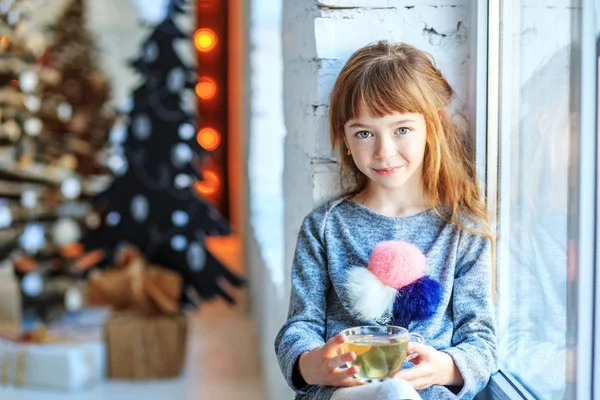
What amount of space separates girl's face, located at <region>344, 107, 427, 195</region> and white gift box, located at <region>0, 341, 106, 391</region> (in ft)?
7.15

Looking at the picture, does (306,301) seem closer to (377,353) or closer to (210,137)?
(377,353)

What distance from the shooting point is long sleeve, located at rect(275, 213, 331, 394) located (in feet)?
4.53

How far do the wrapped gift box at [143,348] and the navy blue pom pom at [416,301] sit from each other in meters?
2.22

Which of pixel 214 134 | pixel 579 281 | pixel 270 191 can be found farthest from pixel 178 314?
pixel 214 134

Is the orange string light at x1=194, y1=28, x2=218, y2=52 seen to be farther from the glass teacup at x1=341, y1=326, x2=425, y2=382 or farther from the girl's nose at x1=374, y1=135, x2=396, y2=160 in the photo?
the glass teacup at x1=341, y1=326, x2=425, y2=382

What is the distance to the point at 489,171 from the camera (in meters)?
1.56

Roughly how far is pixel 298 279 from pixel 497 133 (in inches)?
17.8

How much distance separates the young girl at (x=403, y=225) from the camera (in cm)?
137

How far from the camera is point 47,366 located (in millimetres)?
3246

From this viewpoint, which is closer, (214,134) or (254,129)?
(254,129)

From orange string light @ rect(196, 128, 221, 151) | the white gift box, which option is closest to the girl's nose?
the white gift box

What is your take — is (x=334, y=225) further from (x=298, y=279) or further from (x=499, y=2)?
(x=499, y=2)

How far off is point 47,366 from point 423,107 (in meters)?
2.32

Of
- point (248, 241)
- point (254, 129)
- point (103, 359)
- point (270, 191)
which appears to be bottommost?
point (103, 359)
